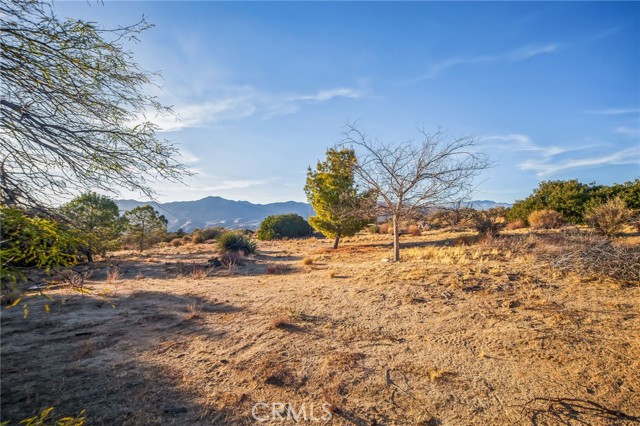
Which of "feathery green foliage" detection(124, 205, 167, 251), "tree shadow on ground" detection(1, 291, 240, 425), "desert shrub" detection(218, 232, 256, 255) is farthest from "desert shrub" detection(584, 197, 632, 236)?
"feathery green foliage" detection(124, 205, 167, 251)

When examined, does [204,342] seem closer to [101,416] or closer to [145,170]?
[101,416]

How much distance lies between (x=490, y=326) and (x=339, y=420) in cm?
359

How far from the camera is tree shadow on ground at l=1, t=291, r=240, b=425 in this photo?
10.8 ft

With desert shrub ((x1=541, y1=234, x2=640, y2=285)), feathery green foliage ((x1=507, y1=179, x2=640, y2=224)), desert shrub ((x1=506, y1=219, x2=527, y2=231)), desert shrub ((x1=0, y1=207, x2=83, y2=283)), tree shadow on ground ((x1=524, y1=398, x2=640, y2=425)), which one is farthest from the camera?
desert shrub ((x1=506, y1=219, x2=527, y2=231))

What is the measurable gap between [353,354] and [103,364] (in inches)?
155

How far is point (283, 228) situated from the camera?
31281mm

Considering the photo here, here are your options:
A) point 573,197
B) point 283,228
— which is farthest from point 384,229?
point 573,197

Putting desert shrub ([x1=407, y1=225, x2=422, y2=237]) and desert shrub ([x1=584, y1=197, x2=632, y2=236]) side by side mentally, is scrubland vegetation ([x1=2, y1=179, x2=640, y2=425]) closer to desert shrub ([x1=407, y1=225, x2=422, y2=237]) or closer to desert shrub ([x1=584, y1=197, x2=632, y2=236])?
desert shrub ([x1=584, y1=197, x2=632, y2=236])

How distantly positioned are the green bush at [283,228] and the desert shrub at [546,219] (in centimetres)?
2160

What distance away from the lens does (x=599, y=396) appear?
329 centimetres

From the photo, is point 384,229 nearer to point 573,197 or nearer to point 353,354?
point 573,197

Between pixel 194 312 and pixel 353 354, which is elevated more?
pixel 194 312

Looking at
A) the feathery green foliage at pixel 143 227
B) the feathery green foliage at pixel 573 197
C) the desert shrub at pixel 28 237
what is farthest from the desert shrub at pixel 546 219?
the feathery green foliage at pixel 143 227

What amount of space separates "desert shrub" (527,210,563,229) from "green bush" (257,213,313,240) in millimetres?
21598
